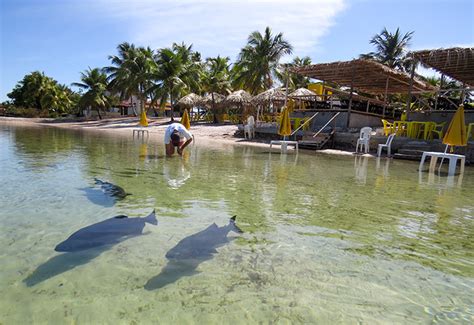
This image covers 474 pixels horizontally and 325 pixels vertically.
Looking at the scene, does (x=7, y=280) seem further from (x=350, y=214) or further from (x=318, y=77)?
(x=318, y=77)

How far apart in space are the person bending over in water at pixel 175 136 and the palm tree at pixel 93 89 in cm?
3685

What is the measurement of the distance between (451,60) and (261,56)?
1943cm

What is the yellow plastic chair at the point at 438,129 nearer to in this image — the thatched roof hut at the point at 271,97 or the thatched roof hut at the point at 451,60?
the thatched roof hut at the point at 451,60

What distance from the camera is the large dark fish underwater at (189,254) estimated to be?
98.7 inches

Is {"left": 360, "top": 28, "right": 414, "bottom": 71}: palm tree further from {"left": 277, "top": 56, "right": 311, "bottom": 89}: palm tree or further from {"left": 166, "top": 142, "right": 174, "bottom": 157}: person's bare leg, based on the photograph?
{"left": 166, "top": 142, "right": 174, "bottom": 157}: person's bare leg

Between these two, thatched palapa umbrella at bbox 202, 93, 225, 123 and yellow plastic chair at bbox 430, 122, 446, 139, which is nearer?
yellow plastic chair at bbox 430, 122, 446, 139

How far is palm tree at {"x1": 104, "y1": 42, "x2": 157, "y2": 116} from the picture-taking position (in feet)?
122

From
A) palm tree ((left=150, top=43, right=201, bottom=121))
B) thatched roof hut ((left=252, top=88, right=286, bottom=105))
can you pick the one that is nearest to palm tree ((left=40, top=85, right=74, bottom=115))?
palm tree ((left=150, top=43, right=201, bottom=121))

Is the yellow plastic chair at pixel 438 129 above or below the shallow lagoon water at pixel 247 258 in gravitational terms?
above

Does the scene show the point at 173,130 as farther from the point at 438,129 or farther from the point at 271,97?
the point at 271,97

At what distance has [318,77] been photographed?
1914 cm

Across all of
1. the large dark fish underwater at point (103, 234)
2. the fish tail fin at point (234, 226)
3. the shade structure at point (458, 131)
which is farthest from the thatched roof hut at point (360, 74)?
the large dark fish underwater at point (103, 234)

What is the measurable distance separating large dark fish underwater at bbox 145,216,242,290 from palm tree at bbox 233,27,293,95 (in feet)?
93.7

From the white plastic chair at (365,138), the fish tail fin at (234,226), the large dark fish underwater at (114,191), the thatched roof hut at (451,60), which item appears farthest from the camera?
the white plastic chair at (365,138)
